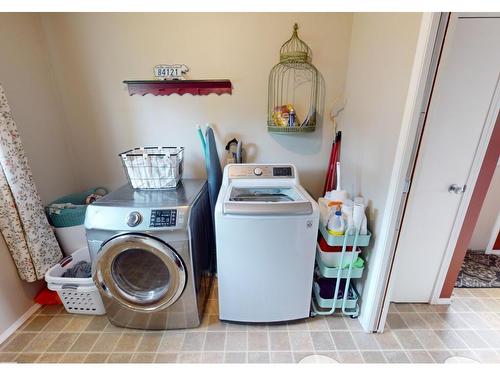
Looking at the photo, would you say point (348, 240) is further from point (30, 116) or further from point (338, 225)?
point (30, 116)

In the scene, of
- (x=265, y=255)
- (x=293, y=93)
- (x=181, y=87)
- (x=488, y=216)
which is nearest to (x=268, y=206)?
(x=265, y=255)

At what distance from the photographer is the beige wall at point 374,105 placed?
1231 millimetres

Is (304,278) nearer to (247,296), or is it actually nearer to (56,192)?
(247,296)

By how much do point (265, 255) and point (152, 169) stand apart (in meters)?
0.97

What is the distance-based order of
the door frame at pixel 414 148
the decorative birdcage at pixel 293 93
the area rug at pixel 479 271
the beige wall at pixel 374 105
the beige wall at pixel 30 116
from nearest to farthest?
the door frame at pixel 414 148
the beige wall at pixel 374 105
the beige wall at pixel 30 116
the decorative birdcage at pixel 293 93
the area rug at pixel 479 271

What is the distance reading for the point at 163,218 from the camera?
4.37ft

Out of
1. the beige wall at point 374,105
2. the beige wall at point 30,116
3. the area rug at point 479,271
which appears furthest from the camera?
the area rug at point 479,271

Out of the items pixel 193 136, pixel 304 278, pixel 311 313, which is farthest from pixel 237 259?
pixel 193 136

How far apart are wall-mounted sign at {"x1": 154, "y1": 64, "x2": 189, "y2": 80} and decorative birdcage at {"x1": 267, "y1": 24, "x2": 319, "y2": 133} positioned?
0.75m

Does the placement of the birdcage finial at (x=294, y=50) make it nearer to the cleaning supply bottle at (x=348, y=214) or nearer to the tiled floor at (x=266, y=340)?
the cleaning supply bottle at (x=348, y=214)

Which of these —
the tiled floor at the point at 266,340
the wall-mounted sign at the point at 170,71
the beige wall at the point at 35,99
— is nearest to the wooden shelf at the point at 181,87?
the wall-mounted sign at the point at 170,71

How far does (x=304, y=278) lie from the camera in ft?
4.99

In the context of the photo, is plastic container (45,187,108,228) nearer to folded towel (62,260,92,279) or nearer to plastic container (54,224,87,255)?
plastic container (54,224,87,255)

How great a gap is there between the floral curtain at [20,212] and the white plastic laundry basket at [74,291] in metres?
0.08
